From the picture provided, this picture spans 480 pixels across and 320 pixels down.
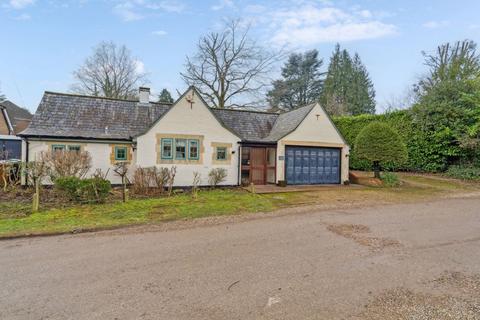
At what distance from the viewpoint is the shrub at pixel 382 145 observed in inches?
591

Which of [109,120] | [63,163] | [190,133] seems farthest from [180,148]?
[63,163]

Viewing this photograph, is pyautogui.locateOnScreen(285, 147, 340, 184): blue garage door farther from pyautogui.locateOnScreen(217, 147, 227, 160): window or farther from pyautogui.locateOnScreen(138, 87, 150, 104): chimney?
pyautogui.locateOnScreen(138, 87, 150, 104): chimney

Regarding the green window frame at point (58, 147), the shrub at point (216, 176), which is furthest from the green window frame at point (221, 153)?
the green window frame at point (58, 147)

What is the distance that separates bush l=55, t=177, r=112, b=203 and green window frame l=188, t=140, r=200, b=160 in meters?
5.15

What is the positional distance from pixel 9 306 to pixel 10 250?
2851mm

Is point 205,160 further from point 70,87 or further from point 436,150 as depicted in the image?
point 70,87

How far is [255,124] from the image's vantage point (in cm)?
1784

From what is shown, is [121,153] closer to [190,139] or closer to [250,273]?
[190,139]

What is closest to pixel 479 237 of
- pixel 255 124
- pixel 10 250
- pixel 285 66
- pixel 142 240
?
pixel 142 240

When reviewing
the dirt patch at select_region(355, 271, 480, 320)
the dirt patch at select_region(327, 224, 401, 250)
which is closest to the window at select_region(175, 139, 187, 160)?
the dirt patch at select_region(327, 224, 401, 250)

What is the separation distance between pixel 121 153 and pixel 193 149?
4.00 meters

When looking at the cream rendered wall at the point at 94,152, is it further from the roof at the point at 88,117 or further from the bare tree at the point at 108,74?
the bare tree at the point at 108,74

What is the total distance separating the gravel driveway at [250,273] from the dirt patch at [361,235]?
25 millimetres

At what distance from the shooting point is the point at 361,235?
6.44 meters
